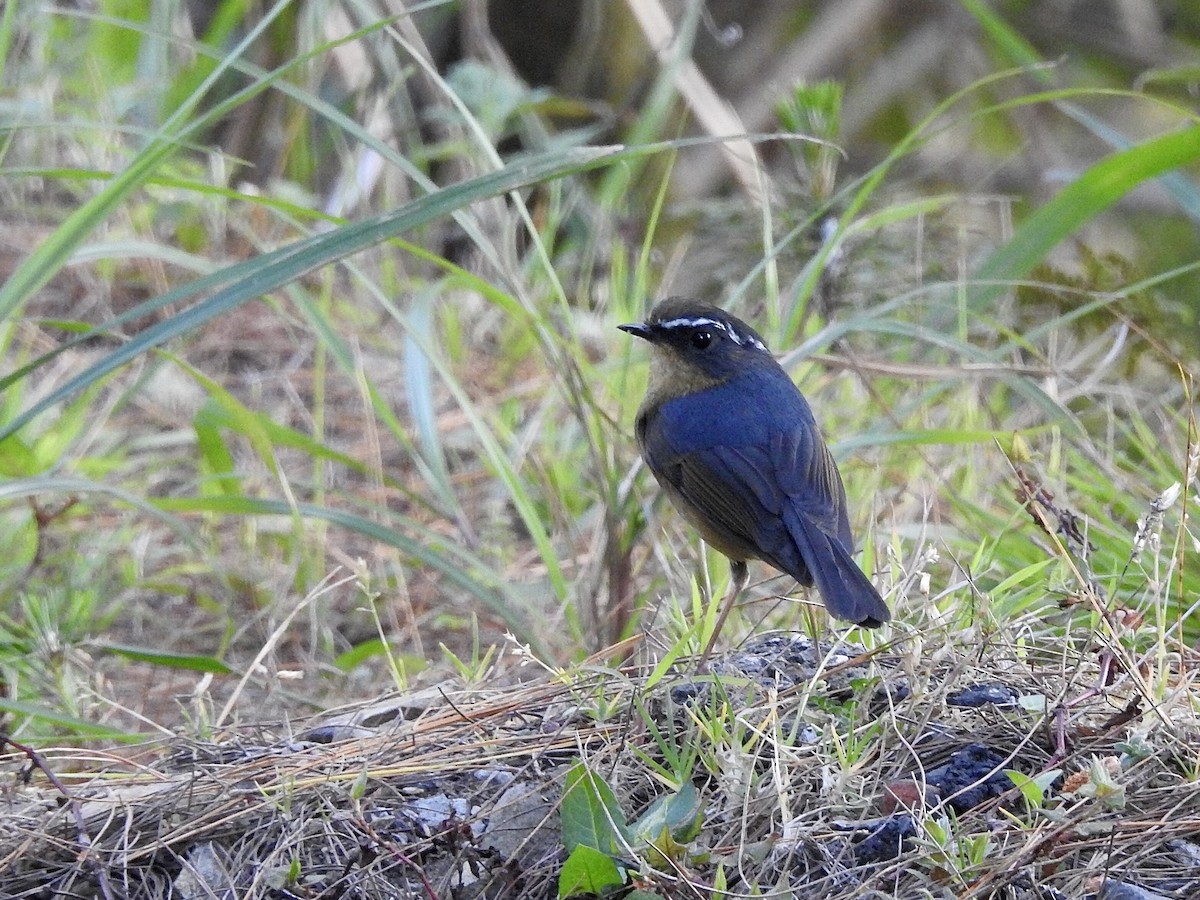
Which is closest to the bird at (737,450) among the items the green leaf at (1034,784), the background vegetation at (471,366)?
the background vegetation at (471,366)

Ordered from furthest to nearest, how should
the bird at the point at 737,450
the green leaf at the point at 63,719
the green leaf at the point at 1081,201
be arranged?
the green leaf at the point at 1081,201, the bird at the point at 737,450, the green leaf at the point at 63,719

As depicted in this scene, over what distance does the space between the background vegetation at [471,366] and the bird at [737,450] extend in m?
0.13

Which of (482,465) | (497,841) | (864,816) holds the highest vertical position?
(864,816)

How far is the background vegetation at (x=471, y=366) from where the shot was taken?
321cm

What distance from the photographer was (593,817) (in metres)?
2.44

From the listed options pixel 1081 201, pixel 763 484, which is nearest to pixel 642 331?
pixel 763 484

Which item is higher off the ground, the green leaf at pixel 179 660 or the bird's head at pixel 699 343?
the bird's head at pixel 699 343

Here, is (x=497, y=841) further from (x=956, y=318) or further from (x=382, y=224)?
(x=956, y=318)

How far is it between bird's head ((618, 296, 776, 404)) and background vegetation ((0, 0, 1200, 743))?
183mm

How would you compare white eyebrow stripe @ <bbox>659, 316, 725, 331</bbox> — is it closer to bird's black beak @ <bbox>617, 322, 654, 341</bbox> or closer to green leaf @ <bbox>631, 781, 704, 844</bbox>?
bird's black beak @ <bbox>617, 322, 654, 341</bbox>

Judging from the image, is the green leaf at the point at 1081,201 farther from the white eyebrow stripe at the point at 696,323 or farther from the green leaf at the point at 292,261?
the green leaf at the point at 292,261

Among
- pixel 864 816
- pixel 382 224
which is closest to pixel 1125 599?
pixel 864 816

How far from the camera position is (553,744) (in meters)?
2.78

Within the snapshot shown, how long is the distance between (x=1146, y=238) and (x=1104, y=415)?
171 inches
